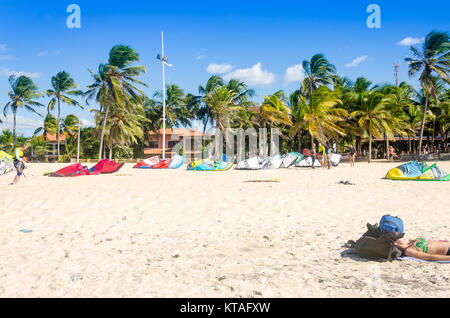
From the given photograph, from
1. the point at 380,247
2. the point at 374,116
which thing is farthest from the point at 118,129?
the point at 380,247

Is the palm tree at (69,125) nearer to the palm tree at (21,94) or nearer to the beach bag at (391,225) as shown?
the palm tree at (21,94)

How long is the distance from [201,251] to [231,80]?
3274cm

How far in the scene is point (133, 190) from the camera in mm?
9016

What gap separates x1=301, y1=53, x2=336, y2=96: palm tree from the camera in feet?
98.3

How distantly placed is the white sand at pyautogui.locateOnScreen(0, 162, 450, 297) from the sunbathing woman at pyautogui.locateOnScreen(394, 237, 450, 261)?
15 centimetres

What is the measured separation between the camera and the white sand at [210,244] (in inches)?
112

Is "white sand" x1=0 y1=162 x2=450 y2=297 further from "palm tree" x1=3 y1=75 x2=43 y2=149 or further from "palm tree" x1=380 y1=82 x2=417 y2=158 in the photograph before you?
"palm tree" x1=3 y1=75 x2=43 y2=149

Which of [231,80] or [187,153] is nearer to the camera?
[231,80]

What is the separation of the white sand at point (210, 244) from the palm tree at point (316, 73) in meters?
23.6

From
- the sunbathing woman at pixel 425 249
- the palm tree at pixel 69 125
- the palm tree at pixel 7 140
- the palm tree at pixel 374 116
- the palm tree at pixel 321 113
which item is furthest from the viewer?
the palm tree at pixel 69 125

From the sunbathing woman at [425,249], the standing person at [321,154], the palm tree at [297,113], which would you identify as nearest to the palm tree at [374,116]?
the palm tree at [297,113]

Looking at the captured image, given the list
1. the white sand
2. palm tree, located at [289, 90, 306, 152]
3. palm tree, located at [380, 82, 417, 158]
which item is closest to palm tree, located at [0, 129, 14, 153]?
palm tree, located at [289, 90, 306, 152]

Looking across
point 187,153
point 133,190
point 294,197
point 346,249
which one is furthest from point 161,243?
point 187,153
